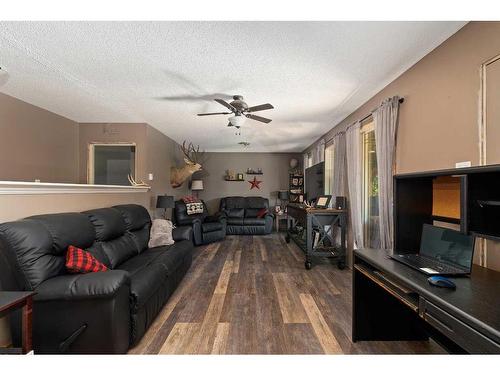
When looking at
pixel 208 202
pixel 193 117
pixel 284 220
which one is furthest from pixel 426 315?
pixel 208 202

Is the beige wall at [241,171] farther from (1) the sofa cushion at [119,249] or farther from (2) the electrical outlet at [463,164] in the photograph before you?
(2) the electrical outlet at [463,164]

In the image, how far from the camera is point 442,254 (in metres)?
1.41

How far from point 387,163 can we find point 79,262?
3.00m

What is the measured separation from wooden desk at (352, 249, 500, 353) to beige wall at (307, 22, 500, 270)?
0.56 metres

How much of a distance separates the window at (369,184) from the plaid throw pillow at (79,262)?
313 centimetres

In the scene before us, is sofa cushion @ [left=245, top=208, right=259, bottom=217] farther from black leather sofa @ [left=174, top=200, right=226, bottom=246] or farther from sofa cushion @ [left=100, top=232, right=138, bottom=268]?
sofa cushion @ [left=100, top=232, right=138, bottom=268]

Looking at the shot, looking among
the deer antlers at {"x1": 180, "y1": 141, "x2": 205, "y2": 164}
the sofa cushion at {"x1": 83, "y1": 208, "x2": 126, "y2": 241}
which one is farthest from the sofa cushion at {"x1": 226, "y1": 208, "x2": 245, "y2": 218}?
the sofa cushion at {"x1": 83, "y1": 208, "x2": 126, "y2": 241}

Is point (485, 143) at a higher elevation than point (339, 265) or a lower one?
higher

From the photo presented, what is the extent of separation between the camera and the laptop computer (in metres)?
1.25

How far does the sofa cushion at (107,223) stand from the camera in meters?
2.26

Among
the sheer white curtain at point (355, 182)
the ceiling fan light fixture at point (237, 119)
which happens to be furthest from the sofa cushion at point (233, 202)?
the ceiling fan light fixture at point (237, 119)

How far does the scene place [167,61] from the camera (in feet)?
6.69
